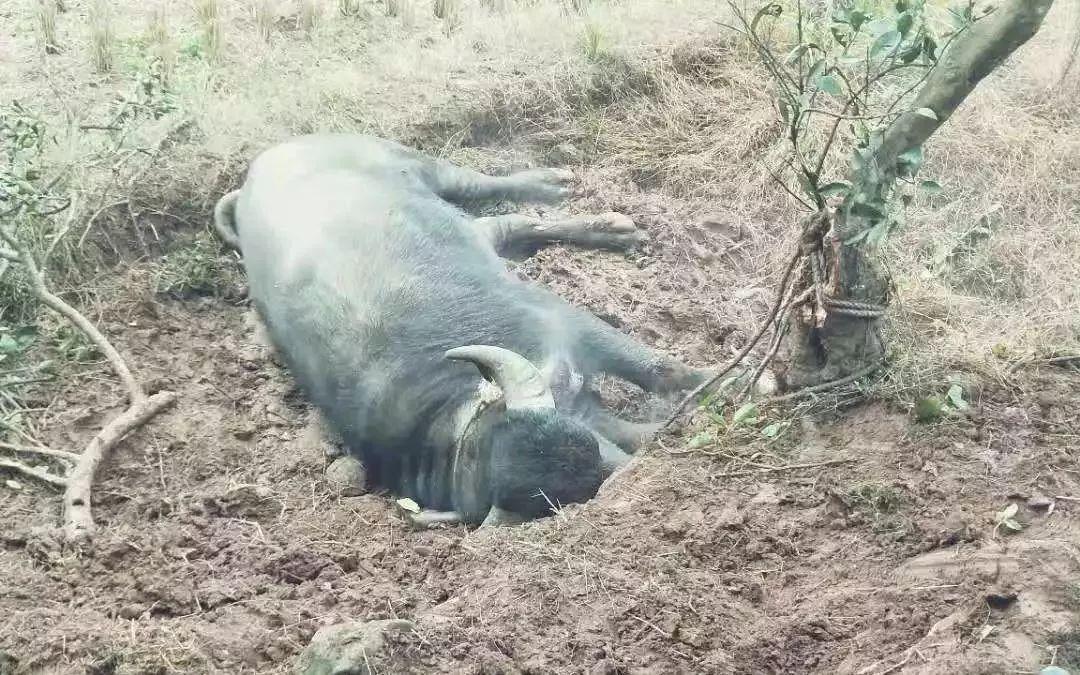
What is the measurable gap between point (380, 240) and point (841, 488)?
2.54 m

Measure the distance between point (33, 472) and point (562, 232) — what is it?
2.94 metres

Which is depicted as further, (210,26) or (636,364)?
(210,26)

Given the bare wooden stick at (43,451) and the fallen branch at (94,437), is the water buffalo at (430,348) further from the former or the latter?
the bare wooden stick at (43,451)

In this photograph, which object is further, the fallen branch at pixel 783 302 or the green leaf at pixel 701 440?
the green leaf at pixel 701 440

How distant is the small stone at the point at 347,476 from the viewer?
178 inches

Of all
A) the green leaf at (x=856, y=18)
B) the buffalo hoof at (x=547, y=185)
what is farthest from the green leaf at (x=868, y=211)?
the buffalo hoof at (x=547, y=185)

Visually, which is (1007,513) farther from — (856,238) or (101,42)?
(101,42)

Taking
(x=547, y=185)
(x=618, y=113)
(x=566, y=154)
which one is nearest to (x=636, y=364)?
(x=547, y=185)

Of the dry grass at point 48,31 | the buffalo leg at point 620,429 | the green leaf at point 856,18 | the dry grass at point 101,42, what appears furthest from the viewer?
the dry grass at point 48,31

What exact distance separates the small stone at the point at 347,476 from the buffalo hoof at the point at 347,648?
165cm

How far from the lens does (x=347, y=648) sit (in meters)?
2.71

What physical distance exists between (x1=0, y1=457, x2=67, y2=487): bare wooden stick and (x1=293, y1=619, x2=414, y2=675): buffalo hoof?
6.01ft

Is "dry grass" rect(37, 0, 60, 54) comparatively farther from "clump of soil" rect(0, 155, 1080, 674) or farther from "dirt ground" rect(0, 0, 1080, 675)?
"clump of soil" rect(0, 155, 1080, 674)

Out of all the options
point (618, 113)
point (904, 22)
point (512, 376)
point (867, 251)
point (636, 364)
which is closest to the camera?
point (904, 22)
